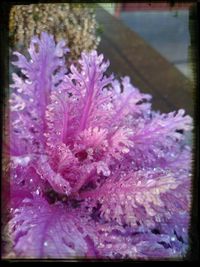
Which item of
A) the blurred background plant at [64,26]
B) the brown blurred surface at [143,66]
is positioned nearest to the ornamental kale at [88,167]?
the blurred background plant at [64,26]

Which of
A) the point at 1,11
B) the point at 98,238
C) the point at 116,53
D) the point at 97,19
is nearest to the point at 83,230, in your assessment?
the point at 98,238

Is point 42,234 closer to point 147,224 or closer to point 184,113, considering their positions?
point 147,224

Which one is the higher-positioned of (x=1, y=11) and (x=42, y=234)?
(x=1, y=11)

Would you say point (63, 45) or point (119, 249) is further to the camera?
point (63, 45)

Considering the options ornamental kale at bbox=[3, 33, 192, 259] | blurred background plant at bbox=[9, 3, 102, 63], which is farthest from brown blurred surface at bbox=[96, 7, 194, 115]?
ornamental kale at bbox=[3, 33, 192, 259]

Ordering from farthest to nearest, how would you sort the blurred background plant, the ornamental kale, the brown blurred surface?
the brown blurred surface < the blurred background plant < the ornamental kale

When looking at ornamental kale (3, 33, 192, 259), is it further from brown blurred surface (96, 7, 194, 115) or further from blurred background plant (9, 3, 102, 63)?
brown blurred surface (96, 7, 194, 115)

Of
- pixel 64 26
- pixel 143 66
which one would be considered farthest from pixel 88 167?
pixel 143 66
